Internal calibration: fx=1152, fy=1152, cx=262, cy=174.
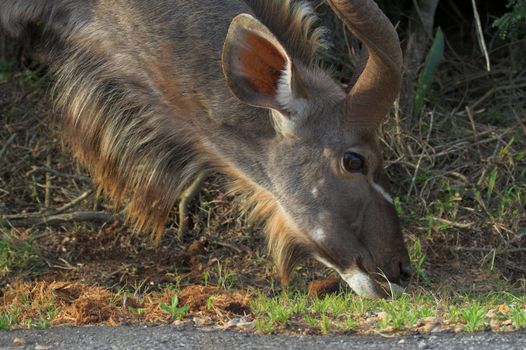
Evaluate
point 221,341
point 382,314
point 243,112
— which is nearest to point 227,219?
point 243,112

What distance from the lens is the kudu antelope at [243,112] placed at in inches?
234

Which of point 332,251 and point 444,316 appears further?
point 332,251

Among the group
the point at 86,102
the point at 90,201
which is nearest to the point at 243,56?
the point at 86,102

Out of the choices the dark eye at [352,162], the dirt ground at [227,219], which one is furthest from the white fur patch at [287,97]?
the dirt ground at [227,219]

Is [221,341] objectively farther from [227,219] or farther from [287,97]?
[227,219]

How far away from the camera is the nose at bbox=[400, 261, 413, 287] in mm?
6043

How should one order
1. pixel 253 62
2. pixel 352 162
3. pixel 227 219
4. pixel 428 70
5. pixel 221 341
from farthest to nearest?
pixel 428 70 → pixel 227 219 → pixel 352 162 → pixel 253 62 → pixel 221 341

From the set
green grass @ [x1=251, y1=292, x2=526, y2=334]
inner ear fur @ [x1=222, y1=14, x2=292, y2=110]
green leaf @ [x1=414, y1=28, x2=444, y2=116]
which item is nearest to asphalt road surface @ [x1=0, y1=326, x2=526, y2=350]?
green grass @ [x1=251, y1=292, x2=526, y2=334]

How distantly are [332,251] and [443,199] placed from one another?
1877mm

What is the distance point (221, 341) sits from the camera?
4.90 meters

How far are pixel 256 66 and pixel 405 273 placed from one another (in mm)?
1339

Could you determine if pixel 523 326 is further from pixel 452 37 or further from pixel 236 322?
pixel 452 37

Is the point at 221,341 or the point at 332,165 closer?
the point at 221,341

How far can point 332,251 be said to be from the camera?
5973 millimetres
